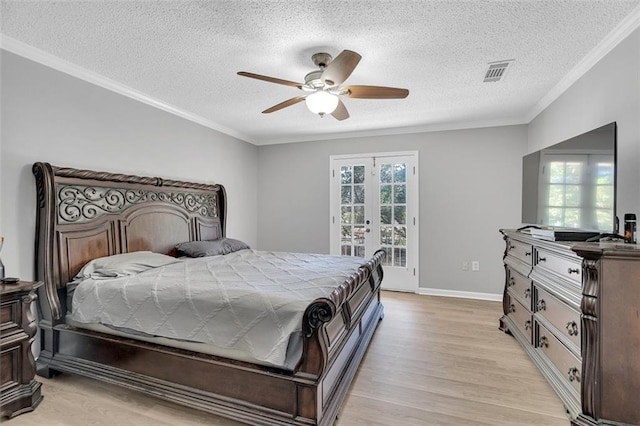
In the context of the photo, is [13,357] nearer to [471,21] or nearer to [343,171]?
[471,21]

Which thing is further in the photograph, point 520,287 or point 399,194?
point 399,194

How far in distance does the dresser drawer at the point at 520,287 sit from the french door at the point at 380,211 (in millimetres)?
1533

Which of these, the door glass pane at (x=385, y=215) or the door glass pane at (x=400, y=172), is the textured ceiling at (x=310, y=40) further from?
the door glass pane at (x=385, y=215)

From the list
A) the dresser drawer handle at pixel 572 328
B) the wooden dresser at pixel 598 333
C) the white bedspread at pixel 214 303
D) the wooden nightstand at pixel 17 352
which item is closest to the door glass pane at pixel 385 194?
the white bedspread at pixel 214 303

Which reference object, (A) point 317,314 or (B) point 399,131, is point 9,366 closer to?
(A) point 317,314

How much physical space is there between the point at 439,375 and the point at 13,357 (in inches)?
111

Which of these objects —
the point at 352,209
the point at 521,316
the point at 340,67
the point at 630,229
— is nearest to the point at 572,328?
the point at 630,229

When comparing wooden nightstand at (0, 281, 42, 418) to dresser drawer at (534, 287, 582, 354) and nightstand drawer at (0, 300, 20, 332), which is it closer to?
nightstand drawer at (0, 300, 20, 332)

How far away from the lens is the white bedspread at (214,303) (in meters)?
1.69

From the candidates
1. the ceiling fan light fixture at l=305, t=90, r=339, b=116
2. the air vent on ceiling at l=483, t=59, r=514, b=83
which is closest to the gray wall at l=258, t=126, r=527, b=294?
the air vent on ceiling at l=483, t=59, r=514, b=83

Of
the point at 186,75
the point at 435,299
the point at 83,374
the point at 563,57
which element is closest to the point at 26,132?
the point at 186,75

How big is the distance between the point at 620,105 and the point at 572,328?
154 centimetres

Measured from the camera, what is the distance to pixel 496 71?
2.63 m

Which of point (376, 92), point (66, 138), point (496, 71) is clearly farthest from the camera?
point (496, 71)
